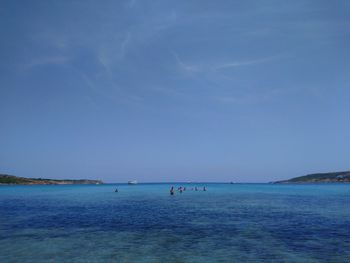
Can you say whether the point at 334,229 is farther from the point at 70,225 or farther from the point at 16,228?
the point at 16,228

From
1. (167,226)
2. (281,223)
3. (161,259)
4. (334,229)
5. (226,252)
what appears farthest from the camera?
(281,223)

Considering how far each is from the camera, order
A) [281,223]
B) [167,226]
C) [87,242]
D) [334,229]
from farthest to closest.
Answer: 1. [281,223]
2. [167,226]
3. [334,229]
4. [87,242]

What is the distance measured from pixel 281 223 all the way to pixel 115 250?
20.6m

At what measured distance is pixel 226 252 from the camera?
20609 mm

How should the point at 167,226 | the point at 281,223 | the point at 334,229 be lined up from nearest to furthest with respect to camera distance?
the point at 334,229 < the point at 167,226 < the point at 281,223

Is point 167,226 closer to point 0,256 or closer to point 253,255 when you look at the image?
point 253,255

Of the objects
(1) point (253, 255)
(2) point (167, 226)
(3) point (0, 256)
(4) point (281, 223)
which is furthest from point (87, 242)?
(4) point (281, 223)

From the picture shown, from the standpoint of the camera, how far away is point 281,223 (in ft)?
112

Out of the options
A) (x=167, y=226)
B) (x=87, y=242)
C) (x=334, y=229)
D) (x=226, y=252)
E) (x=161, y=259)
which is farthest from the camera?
(x=167, y=226)

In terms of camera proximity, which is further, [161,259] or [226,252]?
[226,252]

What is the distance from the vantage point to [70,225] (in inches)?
1300

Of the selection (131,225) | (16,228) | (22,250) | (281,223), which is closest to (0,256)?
(22,250)

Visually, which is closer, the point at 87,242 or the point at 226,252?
the point at 226,252

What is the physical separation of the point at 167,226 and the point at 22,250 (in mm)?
14582
